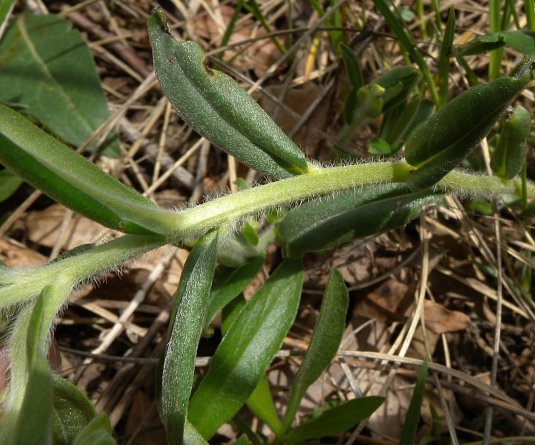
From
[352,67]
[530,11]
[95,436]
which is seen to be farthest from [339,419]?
[530,11]

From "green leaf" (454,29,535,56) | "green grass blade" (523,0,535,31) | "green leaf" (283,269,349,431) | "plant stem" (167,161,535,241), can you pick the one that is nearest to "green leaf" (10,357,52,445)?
"plant stem" (167,161,535,241)

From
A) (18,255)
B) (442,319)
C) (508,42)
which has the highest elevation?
(508,42)

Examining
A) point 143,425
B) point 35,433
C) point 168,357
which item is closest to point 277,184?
point 168,357

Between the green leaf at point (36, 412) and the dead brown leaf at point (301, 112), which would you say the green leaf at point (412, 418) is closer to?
the green leaf at point (36, 412)

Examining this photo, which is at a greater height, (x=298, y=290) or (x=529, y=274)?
(x=529, y=274)

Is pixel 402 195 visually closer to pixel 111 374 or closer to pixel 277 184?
pixel 277 184

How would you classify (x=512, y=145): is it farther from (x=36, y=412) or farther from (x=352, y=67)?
(x=36, y=412)

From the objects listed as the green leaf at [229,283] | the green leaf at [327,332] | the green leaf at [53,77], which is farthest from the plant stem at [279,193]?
the green leaf at [53,77]
